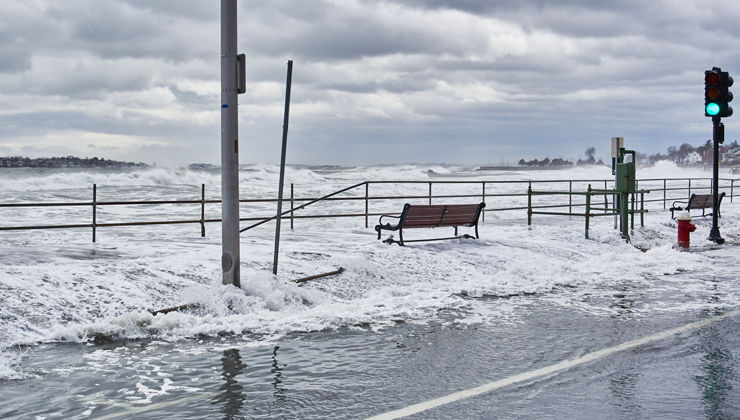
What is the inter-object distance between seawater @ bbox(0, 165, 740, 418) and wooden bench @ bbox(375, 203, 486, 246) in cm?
46

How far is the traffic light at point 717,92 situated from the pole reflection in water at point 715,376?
10099 mm

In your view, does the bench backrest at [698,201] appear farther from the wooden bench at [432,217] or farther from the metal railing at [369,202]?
the wooden bench at [432,217]

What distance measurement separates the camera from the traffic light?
14875 mm

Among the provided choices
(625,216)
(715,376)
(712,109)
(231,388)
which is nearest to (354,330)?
(231,388)

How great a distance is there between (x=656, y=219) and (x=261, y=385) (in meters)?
18.0

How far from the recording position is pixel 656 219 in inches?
792

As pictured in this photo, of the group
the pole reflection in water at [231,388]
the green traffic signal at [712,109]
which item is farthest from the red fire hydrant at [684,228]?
the pole reflection in water at [231,388]

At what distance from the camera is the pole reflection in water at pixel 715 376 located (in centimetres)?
429

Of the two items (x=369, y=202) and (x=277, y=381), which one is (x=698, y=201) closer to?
(x=277, y=381)

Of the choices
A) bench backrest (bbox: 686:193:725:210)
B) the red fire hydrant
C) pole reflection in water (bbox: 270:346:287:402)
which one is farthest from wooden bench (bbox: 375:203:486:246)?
bench backrest (bbox: 686:193:725:210)

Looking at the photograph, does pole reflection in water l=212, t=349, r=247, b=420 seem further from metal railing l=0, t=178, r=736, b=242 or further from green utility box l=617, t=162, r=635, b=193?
green utility box l=617, t=162, r=635, b=193

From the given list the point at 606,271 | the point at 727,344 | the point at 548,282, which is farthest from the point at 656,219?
the point at 727,344

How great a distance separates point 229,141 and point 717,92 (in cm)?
1187

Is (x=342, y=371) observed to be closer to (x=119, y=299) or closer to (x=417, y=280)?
(x=119, y=299)
